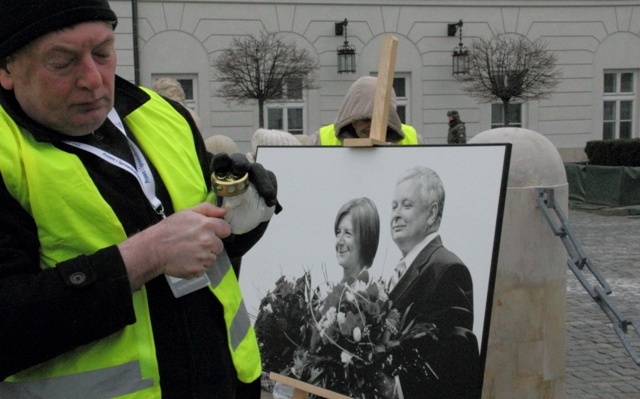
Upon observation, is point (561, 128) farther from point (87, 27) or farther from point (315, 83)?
point (87, 27)

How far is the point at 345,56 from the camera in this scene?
1789cm

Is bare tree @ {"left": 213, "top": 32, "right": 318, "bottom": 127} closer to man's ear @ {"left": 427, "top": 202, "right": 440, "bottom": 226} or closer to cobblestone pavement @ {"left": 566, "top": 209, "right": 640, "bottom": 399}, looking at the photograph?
cobblestone pavement @ {"left": 566, "top": 209, "right": 640, "bottom": 399}

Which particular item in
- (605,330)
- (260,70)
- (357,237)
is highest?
(260,70)

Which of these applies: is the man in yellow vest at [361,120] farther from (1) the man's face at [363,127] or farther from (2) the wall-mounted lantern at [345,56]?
(2) the wall-mounted lantern at [345,56]

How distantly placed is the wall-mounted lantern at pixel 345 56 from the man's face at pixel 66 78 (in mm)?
16738

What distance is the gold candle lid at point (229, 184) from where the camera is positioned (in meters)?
1.53

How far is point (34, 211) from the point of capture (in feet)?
4.56

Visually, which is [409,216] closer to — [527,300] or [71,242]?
[527,300]

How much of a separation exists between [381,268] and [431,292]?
0.25m

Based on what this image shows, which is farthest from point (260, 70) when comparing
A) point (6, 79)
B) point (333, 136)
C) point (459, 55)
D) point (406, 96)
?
point (6, 79)

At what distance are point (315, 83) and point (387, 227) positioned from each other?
15345mm

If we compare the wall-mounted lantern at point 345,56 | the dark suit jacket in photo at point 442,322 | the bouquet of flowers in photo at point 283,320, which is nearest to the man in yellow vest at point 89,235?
the dark suit jacket in photo at point 442,322

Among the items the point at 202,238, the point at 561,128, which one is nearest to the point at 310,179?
the point at 202,238

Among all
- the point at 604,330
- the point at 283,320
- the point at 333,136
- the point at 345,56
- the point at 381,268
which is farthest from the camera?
the point at 345,56
